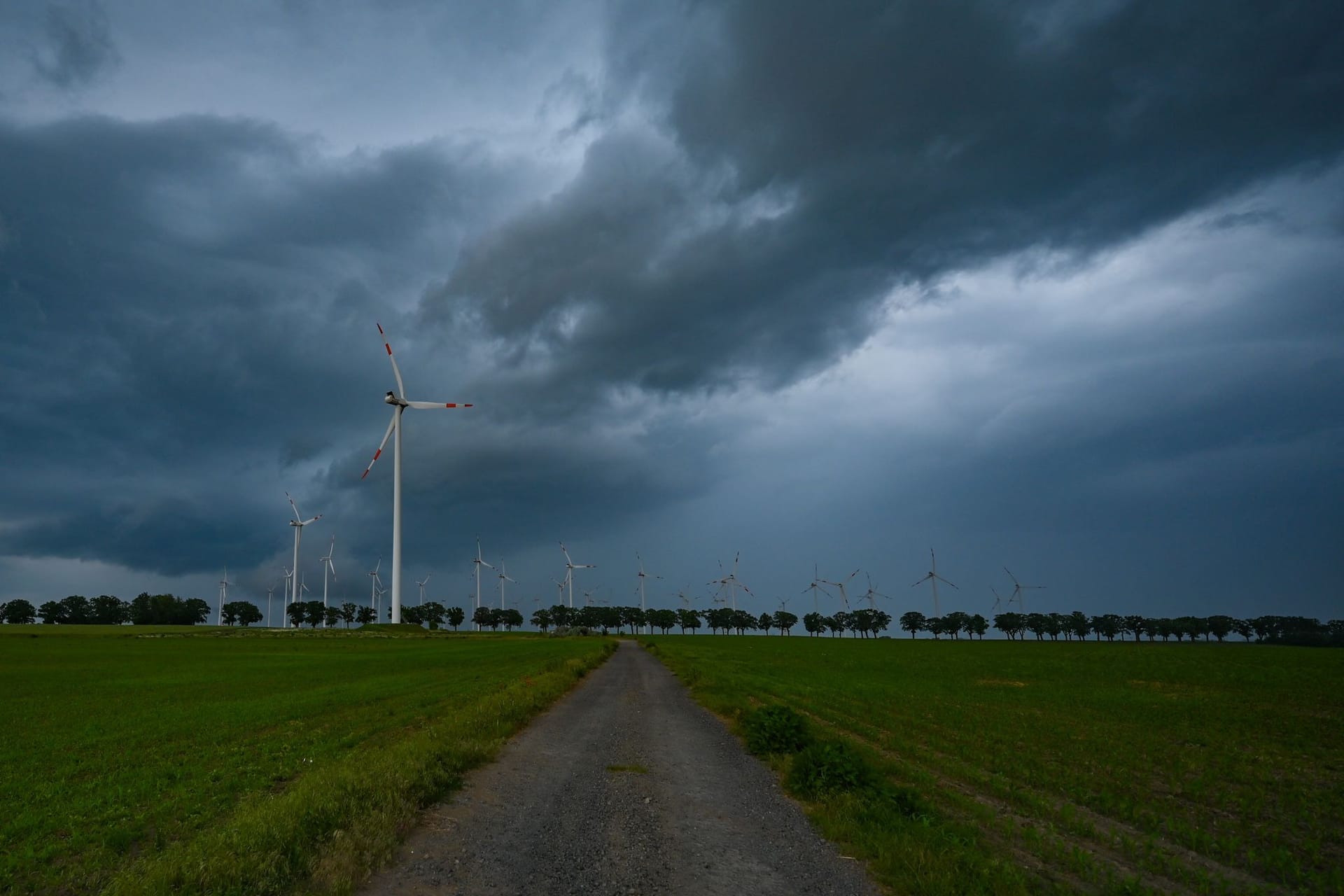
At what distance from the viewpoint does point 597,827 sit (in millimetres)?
14570

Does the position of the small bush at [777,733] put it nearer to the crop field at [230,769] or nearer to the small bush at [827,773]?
the small bush at [827,773]

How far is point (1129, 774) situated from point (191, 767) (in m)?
29.0

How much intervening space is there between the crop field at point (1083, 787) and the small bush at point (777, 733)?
5.52 ft

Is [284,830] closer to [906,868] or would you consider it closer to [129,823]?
[129,823]

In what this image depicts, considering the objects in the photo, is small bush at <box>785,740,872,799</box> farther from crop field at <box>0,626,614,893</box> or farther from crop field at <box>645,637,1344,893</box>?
crop field at <box>0,626,614,893</box>

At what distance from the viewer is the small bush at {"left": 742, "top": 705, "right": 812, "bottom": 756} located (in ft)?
74.0

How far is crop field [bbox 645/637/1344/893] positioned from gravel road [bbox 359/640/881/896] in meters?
1.39

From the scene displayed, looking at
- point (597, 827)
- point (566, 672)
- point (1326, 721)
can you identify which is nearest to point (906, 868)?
point (597, 827)

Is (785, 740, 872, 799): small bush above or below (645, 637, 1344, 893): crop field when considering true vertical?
above

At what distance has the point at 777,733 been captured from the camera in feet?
75.6

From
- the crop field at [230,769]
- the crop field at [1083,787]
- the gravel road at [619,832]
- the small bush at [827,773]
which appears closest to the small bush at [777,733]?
the gravel road at [619,832]

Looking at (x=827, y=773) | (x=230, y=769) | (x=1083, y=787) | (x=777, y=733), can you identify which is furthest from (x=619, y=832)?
(x=230, y=769)

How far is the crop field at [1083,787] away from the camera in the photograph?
1261cm

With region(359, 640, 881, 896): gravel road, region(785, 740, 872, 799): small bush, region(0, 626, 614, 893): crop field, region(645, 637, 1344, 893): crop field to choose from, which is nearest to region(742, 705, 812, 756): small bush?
region(359, 640, 881, 896): gravel road
